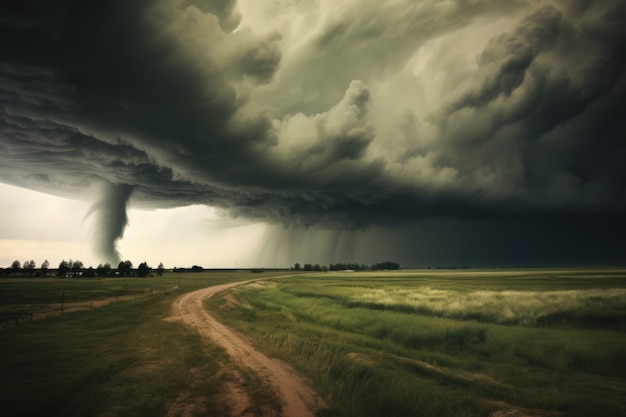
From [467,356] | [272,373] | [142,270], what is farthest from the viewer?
[142,270]

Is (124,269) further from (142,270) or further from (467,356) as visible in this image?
(467,356)

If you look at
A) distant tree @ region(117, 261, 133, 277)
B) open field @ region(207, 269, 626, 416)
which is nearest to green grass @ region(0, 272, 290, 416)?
open field @ region(207, 269, 626, 416)

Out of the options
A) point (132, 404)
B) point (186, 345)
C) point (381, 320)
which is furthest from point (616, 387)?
point (186, 345)

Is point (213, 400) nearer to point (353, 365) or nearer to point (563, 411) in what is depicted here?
point (353, 365)

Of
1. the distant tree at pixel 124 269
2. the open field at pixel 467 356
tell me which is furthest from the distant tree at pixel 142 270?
the open field at pixel 467 356

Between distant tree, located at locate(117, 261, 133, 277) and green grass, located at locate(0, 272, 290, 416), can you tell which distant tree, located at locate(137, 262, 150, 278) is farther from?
green grass, located at locate(0, 272, 290, 416)

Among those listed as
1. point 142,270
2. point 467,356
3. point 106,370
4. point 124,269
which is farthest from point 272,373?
point 124,269

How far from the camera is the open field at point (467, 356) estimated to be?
1309cm

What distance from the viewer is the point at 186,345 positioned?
20.3 m

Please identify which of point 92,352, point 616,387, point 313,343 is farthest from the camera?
point 313,343

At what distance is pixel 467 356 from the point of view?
21.2m

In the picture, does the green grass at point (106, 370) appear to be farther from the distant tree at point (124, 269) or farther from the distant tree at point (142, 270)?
the distant tree at point (124, 269)

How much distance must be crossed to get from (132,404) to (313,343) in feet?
41.6

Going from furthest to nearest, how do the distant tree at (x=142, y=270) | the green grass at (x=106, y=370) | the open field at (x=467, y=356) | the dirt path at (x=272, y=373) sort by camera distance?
the distant tree at (x=142, y=270)
the open field at (x=467, y=356)
the dirt path at (x=272, y=373)
the green grass at (x=106, y=370)
